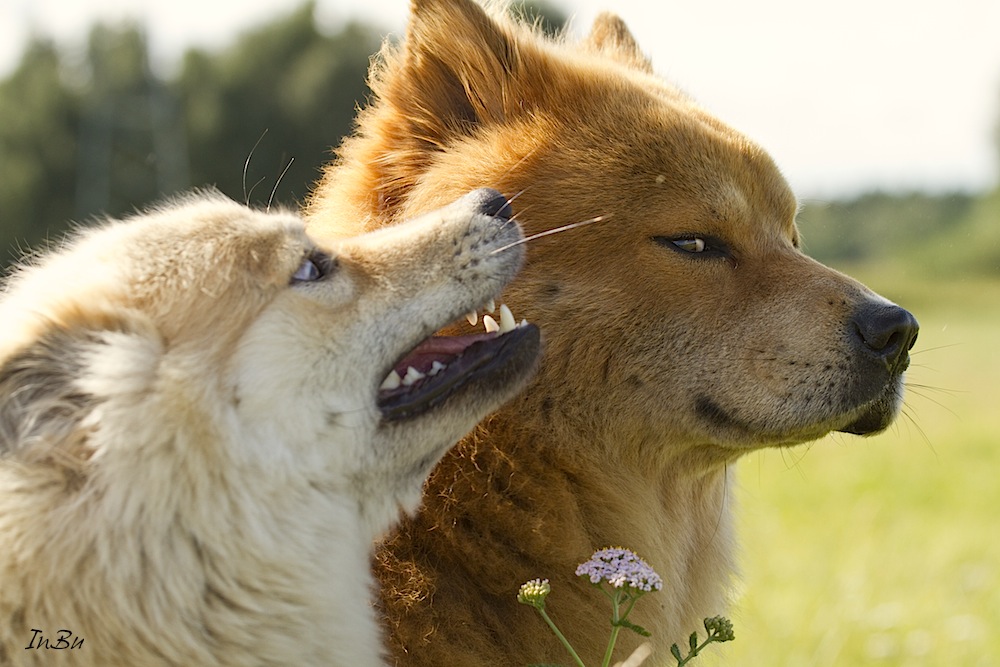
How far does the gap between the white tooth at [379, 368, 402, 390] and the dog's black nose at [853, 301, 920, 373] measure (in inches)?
52.4

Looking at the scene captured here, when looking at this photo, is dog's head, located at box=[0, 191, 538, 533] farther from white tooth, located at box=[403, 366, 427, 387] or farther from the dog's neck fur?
the dog's neck fur

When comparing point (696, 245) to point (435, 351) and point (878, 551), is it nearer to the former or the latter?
point (435, 351)

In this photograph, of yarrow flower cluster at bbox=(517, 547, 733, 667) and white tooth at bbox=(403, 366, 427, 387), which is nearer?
yarrow flower cluster at bbox=(517, 547, 733, 667)

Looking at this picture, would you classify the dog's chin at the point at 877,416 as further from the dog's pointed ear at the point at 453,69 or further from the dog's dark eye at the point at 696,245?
the dog's pointed ear at the point at 453,69

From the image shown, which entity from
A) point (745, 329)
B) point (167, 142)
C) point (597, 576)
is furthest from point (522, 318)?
point (167, 142)

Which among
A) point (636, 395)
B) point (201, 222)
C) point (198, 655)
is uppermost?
point (201, 222)

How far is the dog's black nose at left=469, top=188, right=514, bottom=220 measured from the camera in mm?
3020

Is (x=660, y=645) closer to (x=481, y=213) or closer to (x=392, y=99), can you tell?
(x=481, y=213)

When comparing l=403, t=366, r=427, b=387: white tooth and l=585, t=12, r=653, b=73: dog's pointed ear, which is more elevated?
l=585, t=12, r=653, b=73: dog's pointed ear

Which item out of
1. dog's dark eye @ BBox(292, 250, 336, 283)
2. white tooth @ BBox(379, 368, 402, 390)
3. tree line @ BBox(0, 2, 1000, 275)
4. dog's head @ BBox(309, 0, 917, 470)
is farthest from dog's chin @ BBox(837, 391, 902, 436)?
tree line @ BBox(0, 2, 1000, 275)

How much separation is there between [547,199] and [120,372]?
4.45 ft

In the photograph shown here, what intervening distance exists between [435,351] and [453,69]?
1.01m

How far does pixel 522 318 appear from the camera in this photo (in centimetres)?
316

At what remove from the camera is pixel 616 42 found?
4254 mm
